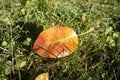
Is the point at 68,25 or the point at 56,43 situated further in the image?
the point at 68,25

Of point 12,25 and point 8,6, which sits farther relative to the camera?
point 8,6

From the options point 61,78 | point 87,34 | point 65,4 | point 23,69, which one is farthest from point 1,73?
point 65,4

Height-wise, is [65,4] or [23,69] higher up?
[65,4]

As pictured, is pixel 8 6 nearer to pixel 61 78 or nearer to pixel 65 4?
pixel 65 4
